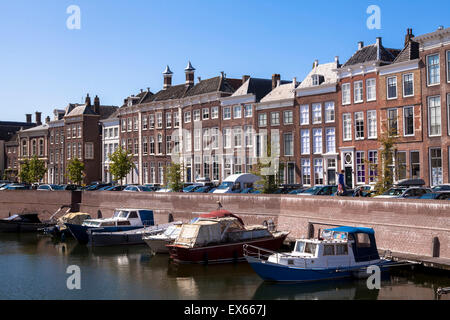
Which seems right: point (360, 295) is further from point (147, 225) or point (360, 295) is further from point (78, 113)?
point (78, 113)

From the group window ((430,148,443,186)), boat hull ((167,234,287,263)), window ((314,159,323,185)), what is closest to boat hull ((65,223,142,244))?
boat hull ((167,234,287,263))

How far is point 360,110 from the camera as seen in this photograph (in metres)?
53.2

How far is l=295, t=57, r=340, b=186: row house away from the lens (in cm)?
5600

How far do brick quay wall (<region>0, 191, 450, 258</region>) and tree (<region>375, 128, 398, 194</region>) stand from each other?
5.08 m

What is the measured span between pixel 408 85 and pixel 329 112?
9.16 metres

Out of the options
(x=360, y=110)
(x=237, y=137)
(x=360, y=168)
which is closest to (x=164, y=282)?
(x=360, y=168)

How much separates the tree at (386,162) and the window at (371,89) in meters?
4.23

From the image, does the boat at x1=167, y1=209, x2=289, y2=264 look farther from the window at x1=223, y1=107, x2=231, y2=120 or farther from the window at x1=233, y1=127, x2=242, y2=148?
the window at x1=223, y1=107, x2=231, y2=120

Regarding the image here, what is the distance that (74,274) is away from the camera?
35.7m

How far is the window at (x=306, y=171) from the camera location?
A: 58028 millimetres

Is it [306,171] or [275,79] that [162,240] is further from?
[275,79]

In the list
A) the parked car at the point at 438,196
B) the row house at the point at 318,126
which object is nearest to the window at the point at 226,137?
the row house at the point at 318,126

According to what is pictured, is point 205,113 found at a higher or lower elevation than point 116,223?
higher

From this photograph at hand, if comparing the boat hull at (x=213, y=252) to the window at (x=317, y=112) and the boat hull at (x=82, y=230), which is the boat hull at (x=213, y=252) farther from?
the window at (x=317, y=112)
